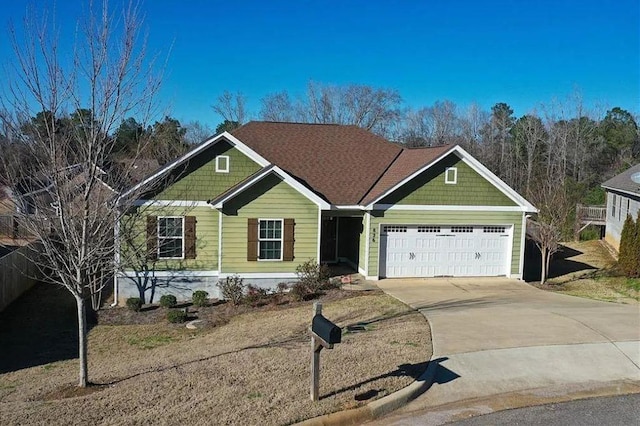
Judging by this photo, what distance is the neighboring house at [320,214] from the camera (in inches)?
718

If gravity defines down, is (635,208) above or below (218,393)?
above

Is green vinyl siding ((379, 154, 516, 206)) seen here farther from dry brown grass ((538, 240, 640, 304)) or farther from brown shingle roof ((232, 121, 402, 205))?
dry brown grass ((538, 240, 640, 304))

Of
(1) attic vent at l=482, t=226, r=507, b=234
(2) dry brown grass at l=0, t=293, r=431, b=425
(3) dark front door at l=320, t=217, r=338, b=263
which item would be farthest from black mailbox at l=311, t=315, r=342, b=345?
(3) dark front door at l=320, t=217, r=338, b=263

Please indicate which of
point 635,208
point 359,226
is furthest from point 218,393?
point 635,208

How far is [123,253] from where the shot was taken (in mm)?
17594

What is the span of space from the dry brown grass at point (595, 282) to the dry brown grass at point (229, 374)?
8.23 meters

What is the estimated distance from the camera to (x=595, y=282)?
21.4 metres

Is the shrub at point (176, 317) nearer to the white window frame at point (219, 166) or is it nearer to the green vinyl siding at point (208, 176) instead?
the green vinyl siding at point (208, 176)

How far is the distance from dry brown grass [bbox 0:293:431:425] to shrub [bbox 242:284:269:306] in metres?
2.51

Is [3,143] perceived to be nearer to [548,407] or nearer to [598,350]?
[548,407]

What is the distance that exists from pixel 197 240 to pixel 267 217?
239cm

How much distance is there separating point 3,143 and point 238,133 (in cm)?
1349

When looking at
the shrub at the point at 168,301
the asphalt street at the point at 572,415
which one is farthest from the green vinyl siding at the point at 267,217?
the asphalt street at the point at 572,415

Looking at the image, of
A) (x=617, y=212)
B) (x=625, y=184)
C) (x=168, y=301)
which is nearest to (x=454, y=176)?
(x=168, y=301)
